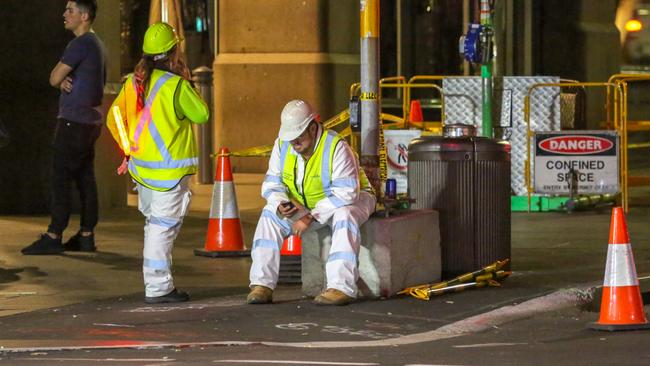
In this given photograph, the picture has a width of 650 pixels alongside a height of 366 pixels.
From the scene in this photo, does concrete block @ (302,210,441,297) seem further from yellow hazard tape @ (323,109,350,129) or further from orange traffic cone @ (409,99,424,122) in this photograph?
orange traffic cone @ (409,99,424,122)

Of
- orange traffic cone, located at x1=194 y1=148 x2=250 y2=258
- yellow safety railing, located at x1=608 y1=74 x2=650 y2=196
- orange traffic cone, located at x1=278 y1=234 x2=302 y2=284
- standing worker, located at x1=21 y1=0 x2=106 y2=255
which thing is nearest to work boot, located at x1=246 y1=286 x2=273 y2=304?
orange traffic cone, located at x1=278 y1=234 x2=302 y2=284

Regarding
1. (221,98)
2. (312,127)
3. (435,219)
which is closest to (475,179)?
(435,219)

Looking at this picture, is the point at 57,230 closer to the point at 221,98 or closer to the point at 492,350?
the point at 492,350

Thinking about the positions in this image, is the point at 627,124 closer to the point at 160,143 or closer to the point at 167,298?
the point at 160,143

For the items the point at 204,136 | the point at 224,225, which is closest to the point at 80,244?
the point at 224,225

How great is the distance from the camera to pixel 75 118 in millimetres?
13062

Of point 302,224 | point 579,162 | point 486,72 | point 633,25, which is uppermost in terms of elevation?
point 633,25

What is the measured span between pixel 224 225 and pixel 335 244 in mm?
3003

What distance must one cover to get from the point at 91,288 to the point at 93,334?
2.03m

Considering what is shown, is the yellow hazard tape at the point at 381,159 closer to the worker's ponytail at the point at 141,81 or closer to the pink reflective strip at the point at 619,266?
the worker's ponytail at the point at 141,81

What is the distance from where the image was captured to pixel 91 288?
11.4 meters

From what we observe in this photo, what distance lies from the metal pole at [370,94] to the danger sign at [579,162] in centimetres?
564

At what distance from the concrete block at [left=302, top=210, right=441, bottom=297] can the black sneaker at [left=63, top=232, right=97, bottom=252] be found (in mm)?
2997

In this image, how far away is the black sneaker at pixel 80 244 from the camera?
43.6 feet
